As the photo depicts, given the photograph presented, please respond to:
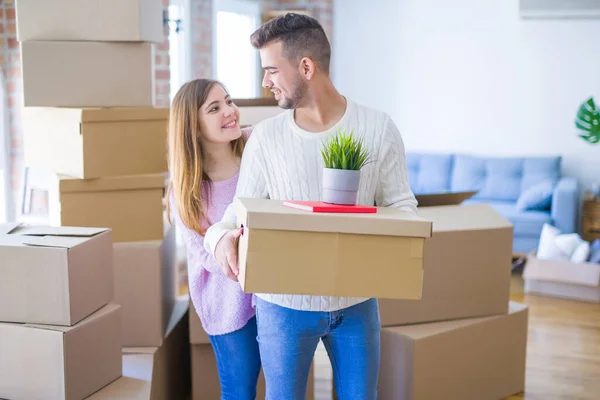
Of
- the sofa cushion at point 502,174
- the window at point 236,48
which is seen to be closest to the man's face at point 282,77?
the window at point 236,48

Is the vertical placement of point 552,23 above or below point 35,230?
above

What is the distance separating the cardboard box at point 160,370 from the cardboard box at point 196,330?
108 millimetres

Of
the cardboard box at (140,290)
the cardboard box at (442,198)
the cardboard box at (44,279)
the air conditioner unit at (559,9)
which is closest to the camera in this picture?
the cardboard box at (44,279)

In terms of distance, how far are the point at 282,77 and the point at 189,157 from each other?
0.50 meters

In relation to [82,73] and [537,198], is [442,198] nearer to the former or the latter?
[82,73]

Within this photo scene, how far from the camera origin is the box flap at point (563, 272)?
457 cm

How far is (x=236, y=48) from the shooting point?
5.81 metres

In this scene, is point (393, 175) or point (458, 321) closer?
point (393, 175)

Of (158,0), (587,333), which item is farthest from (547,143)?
(158,0)

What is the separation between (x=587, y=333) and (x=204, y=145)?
2.66 metres

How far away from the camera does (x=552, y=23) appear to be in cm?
591

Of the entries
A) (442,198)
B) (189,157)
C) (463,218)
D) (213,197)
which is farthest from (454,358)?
(189,157)

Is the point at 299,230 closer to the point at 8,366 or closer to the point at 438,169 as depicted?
the point at 8,366

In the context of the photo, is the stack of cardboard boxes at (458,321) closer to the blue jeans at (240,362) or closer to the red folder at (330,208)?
the blue jeans at (240,362)
